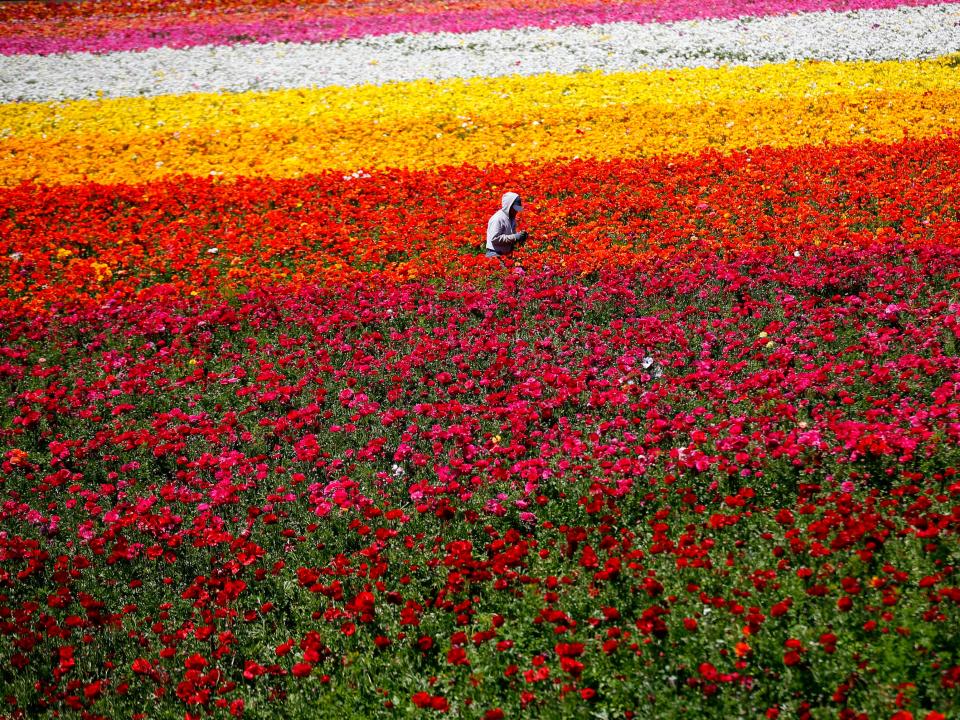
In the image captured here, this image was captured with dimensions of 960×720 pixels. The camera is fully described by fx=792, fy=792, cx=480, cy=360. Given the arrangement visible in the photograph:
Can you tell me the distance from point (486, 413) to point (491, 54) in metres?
16.2

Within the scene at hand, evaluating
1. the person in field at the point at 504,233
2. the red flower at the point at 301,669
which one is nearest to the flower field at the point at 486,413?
the red flower at the point at 301,669

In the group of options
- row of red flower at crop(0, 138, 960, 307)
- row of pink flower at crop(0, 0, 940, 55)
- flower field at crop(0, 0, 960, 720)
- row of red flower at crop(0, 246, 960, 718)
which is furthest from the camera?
row of pink flower at crop(0, 0, 940, 55)

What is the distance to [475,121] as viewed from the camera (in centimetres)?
1619

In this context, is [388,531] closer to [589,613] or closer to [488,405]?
[589,613]

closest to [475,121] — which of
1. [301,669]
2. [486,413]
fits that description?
[486,413]

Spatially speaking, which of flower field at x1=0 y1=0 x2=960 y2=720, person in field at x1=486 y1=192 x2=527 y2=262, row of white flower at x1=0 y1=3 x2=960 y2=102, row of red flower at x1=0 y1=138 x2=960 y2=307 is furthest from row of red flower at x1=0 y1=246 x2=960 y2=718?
row of white flower at x1=0 y1=3 x2=960 y2=102

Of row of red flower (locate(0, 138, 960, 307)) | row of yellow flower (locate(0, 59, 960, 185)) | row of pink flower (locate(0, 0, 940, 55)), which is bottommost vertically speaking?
row of red flower (locate(0, 138, 960, 307))

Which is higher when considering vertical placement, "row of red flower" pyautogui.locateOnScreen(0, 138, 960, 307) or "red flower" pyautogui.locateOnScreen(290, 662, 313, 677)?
"row of red flower" pyautogui.locateOnScreen(0, 138, 960, 307)

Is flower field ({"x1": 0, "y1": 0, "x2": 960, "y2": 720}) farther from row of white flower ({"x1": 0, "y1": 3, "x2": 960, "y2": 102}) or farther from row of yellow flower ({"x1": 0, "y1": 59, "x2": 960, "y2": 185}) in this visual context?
row of white flower ({"x1": 0, "y1": 3, "x2": 960, "y2": 102})

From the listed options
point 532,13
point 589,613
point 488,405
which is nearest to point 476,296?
point 488,405

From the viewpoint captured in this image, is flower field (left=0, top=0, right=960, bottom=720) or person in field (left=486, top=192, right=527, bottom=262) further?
person in field (left=486, top=192, right=527, bottom=262)

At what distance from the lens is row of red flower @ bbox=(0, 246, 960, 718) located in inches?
178

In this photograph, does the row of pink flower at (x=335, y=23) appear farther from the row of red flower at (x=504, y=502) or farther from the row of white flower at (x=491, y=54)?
the row of red flower at (x=504, y=502)

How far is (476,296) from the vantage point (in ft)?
31.0
